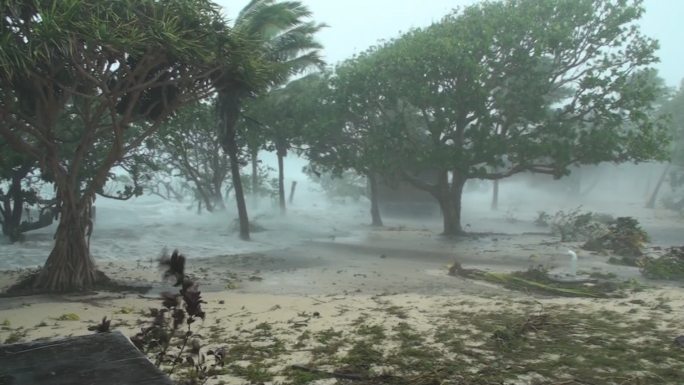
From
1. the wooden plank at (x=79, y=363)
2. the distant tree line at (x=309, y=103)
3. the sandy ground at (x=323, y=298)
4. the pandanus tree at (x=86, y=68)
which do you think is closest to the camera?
the wooden plank at (x=79, y=363)

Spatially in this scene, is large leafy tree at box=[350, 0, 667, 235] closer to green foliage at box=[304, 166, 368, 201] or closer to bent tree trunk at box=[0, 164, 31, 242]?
bent tree trunk at box=[0, 164, 31, 242]

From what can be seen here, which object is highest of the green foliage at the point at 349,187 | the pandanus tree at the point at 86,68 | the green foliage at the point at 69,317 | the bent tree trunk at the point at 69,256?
the pandanus tree at the point at 86,68

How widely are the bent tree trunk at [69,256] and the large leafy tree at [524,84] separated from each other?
13751 millimetres

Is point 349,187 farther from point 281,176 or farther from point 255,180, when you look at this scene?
point 281,176

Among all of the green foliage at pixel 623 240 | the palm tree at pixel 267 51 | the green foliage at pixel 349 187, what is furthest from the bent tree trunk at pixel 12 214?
the green foliage at pixel 349 187

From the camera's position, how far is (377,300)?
9.55 metres

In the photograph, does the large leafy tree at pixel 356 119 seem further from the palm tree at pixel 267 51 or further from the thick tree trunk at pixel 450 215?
the thick tree trunk at pixel 450 215

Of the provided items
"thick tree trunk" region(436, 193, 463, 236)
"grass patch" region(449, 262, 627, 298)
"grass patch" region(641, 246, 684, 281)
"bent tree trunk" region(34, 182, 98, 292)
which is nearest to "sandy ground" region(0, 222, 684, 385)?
"grass patch" region(641, 246, 684, 281)

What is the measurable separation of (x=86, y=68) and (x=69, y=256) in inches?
144

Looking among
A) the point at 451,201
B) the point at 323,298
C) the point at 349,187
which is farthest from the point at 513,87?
the point at 349,187

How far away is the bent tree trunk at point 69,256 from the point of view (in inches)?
414

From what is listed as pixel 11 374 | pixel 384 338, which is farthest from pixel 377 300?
pixel 11 374

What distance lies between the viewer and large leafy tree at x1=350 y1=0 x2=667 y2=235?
2066 centimetres

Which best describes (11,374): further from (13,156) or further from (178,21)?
(13,156)
